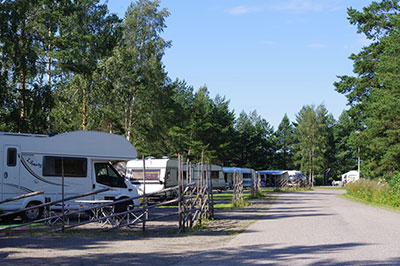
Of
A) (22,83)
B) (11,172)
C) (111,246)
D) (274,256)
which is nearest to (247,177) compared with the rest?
(22,83)

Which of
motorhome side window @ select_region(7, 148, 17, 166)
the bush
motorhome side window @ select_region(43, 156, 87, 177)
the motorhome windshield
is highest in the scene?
motorhome side window @ select_region(7, 148, 17, 166)

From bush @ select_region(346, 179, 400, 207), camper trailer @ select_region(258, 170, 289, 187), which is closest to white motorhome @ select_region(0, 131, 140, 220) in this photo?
bush @ select_region(346, 179, 400, 207)

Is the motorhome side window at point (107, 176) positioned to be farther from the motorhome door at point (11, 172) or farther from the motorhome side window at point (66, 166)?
the motorhome door at point (11, 172)

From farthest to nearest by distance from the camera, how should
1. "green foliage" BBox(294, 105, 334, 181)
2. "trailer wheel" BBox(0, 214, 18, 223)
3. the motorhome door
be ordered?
"green foliage" BBox(294, 105, 334, 181)
"trailer wheel" BBox(0, 214, 18, 223)
the motorhome door

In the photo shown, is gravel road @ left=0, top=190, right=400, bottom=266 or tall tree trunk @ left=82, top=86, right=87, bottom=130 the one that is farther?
tall tree trunk @ left=82, top=86, right=87, bottom=130

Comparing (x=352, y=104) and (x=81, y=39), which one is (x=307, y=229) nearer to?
(x=81, y=39)

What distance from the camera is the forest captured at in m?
23.2

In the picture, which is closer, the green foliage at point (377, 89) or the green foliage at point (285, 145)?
the green foliage at point (377, 89)

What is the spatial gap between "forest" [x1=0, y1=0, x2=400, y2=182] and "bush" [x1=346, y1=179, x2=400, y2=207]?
2293mm

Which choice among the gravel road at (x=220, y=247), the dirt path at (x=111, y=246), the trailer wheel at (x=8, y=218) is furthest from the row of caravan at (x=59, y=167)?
the gravel road at (x=220, y=247)

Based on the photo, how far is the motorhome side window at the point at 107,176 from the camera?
646 inches

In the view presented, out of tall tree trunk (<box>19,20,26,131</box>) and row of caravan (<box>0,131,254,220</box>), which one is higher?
tall tree trunk (<box>19,20,26,131</box>)

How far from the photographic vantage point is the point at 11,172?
1473 cm

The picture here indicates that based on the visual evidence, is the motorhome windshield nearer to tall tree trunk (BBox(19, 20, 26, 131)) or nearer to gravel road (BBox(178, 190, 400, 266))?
tall tree trunk (BBox(19, 20, 26, 131))
